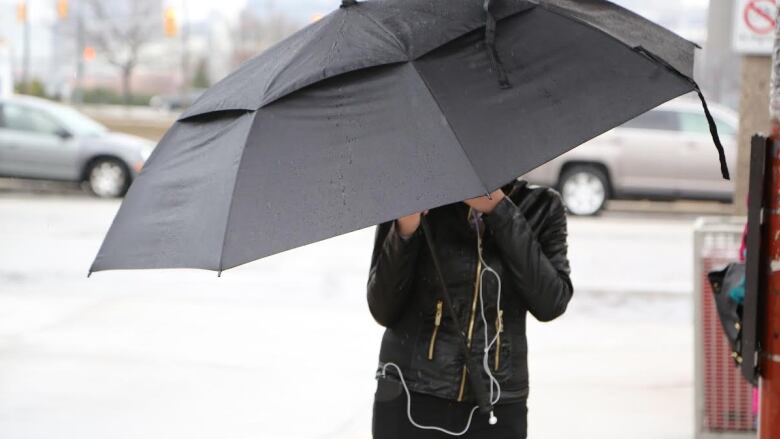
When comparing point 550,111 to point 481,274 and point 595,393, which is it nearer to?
point 481,274

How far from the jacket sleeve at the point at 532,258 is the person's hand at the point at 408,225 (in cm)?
18

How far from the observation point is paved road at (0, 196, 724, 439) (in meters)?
6.25

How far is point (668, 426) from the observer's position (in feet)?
20.3

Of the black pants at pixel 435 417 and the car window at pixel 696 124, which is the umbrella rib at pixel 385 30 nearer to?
the black pants at pixel 435 417

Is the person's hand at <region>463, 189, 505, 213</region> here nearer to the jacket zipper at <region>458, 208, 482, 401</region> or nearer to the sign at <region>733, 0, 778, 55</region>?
the jacket zipper at <region>458, 208, 482, 401</region>

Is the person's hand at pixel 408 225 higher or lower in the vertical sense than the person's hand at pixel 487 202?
lower

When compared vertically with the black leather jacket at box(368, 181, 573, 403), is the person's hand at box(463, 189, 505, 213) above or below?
above

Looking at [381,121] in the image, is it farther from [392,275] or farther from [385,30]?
[392,275]

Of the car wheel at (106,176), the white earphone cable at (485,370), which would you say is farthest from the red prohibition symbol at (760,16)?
the car wheel at (106,176)

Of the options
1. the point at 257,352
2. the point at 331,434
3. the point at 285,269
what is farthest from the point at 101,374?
the point at 285,269

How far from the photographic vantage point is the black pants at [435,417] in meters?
3.01

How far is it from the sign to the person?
403 centimetres

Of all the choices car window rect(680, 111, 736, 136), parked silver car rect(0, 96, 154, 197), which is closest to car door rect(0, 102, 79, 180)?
parked silver car rect(0, 96, 154, 197)

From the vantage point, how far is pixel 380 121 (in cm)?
252
